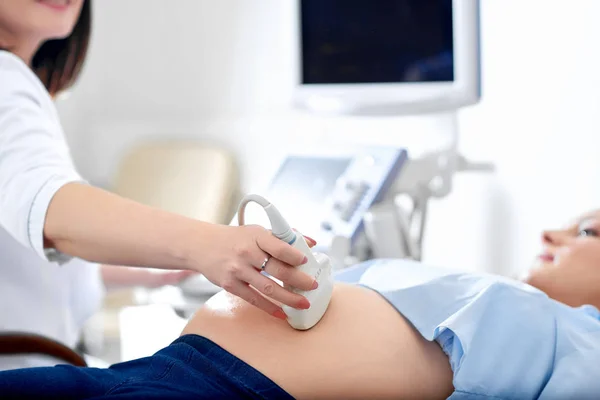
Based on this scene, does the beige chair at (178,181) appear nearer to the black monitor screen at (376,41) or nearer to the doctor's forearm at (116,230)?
the black monitor screen at (376,41)

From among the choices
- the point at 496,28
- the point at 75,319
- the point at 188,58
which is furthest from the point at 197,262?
the point at 188,58

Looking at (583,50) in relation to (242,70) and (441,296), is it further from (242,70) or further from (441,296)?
(242,70)

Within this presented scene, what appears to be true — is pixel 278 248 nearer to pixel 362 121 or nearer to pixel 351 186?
pixel 351 186

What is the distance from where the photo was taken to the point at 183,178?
2891 millimetres

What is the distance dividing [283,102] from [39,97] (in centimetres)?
168

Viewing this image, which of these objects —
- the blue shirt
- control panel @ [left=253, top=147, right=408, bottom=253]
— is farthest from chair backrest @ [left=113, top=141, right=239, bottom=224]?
the blue shirt

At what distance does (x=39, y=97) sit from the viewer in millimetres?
1248

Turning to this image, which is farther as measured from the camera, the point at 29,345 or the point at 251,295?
the point at 29,345

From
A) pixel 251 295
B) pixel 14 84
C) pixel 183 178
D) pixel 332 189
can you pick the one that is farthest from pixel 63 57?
pixel 183 178

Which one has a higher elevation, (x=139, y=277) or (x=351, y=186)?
(x=351, y=186)

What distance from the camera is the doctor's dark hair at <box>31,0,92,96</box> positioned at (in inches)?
64.0

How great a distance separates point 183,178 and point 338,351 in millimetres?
1953

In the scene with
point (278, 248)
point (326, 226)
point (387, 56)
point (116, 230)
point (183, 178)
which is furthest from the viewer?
point (183, 178)

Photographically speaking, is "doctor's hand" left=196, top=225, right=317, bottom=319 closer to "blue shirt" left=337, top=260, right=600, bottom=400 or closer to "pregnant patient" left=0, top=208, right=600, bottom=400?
"pregnant patient" left=0, top=208, right=600, bottom=400
